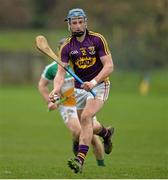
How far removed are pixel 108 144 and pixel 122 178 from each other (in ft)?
10.0

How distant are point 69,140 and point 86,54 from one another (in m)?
11.0

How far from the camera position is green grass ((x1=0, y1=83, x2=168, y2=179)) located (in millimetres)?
14766

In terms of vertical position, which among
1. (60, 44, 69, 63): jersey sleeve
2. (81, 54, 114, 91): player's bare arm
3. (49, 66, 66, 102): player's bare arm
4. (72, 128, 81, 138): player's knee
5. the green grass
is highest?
(60, 44, 69, 63): jersey sleeve

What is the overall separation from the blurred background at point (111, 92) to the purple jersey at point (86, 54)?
1.58 meters

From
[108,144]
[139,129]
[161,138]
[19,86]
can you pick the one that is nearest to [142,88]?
[19,86]

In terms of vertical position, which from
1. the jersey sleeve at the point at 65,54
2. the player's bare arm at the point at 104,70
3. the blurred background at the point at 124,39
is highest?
the jersey sleeve at the point at 65,54

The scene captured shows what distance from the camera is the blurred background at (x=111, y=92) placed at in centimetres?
1778

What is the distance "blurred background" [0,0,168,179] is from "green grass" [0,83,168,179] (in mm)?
17

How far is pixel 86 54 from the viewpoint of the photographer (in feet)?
48.6

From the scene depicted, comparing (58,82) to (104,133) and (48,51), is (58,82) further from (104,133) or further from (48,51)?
(104,133)

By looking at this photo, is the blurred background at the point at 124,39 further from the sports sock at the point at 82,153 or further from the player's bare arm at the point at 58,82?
the sports sock at the point at 82,153

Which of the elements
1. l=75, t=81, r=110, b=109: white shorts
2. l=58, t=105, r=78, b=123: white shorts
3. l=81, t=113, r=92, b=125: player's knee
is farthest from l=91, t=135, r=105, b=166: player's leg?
l=81, t=113, r=92, b=125: player's knee

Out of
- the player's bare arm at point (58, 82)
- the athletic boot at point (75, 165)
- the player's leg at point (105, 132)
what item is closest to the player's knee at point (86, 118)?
the player's bare arm at point (58, 82)

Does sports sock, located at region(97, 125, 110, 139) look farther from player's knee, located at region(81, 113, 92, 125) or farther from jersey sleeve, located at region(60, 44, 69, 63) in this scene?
jersey sleeve, located at region(60, 44, 69, 63)
